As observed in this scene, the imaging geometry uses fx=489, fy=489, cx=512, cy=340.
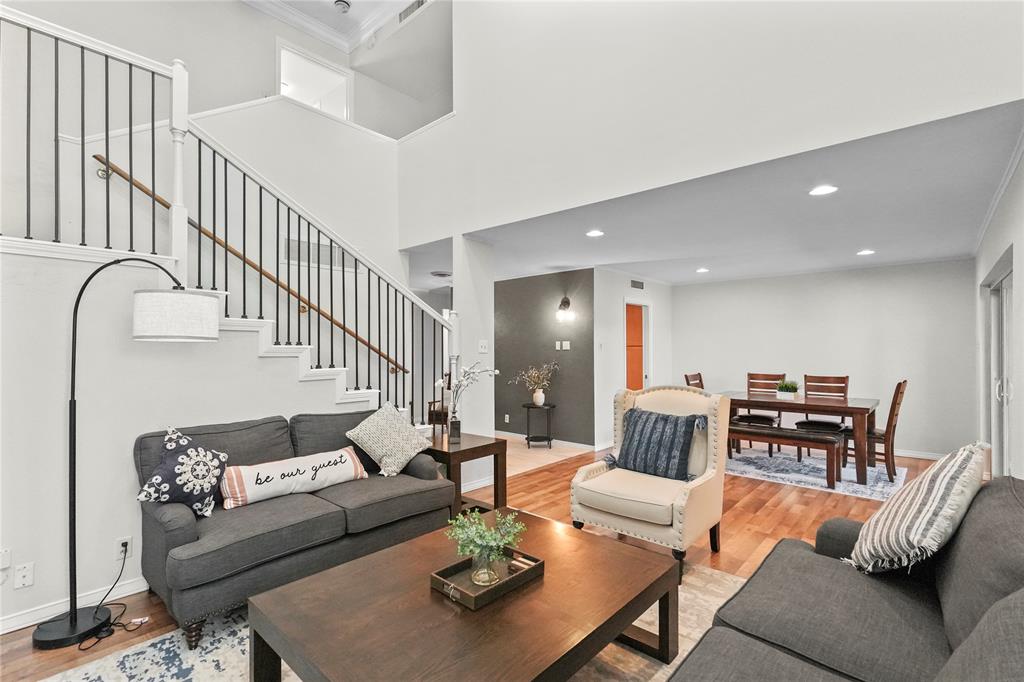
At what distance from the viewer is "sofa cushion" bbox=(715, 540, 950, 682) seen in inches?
51.6

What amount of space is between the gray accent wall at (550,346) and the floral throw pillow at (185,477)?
14.9 ft

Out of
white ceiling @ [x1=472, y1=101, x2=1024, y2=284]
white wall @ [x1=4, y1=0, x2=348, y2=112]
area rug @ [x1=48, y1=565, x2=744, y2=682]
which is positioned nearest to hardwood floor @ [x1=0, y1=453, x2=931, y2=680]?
area rug @ [x1=48, y1=565, x2=744, y2=682]

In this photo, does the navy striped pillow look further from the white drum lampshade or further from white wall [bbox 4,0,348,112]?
white wall [bbox 4,0,348,112]

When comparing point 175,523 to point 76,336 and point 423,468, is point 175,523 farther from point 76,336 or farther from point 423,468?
point 423,468

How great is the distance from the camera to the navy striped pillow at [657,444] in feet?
10.3

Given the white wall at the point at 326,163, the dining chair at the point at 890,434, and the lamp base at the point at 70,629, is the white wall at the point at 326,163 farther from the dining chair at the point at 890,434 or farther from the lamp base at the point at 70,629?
the dining chair at the point at 890,434

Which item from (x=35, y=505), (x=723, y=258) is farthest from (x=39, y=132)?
(x=723, y=258)

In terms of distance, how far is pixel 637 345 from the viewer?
7477 mm

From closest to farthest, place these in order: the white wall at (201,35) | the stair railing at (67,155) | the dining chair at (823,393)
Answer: the stair railing at (67,155) → the white wall at (201,35) → the dining chair at (823,393)

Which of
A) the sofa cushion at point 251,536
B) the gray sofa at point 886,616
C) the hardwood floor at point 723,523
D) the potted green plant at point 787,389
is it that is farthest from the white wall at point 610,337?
the gray sofa at point 886,616

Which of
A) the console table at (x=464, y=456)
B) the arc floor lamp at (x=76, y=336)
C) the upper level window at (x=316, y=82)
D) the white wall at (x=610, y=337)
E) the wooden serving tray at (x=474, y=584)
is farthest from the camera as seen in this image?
the white wall at (x=610, y=337)

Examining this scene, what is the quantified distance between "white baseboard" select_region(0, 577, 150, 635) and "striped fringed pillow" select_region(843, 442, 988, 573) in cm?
345

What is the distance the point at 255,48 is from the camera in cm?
546

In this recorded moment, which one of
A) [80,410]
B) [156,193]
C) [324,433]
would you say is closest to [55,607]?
[80,410]
